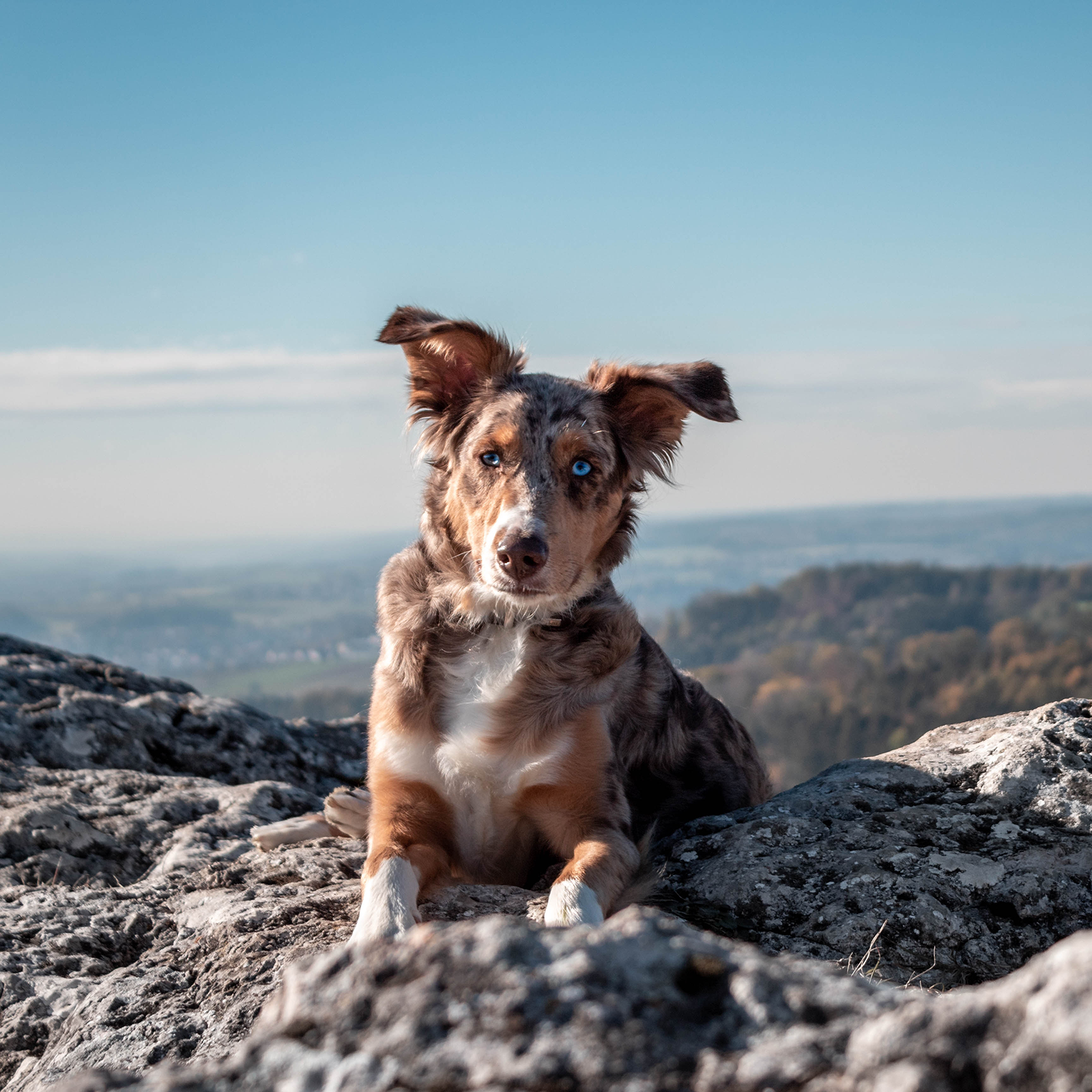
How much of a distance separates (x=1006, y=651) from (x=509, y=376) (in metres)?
114

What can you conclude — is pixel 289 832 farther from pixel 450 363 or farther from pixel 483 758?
pixel 450 363

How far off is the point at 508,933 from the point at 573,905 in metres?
2.28

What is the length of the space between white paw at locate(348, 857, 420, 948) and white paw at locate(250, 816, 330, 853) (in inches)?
61.7

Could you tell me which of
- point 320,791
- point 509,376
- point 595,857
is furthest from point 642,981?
point 320,791

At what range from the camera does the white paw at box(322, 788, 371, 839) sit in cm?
588

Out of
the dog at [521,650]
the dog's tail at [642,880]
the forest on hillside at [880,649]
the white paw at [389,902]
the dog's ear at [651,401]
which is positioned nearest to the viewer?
the white paw at [389,902]

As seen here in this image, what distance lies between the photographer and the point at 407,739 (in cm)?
523

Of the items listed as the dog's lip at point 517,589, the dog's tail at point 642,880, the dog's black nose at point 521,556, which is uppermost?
the dog's black nose at point 521,556

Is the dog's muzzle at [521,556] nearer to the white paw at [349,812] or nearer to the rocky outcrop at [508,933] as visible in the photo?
the rocky outcrop at [508,933]

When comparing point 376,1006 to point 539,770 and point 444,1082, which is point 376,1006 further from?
point 539,770

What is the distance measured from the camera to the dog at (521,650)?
5039 millimetres

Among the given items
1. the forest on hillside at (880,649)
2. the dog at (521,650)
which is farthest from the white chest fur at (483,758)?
the forest on hillside at (880,649)

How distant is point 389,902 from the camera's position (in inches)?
165

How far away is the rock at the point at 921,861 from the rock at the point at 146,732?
14.3 feet
